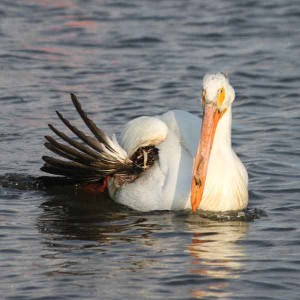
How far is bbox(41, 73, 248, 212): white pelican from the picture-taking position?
787 centimetres

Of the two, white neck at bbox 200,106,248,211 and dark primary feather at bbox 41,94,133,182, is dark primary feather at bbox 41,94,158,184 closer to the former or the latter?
dark primary feather at bbox 41,94,133,182

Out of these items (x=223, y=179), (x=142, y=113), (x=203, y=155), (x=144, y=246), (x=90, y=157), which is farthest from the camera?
(x=142, y=113)

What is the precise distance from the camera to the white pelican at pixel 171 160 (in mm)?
7867

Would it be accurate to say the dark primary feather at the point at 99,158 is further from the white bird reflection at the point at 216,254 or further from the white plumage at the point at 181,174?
the white bird reflection at the point at 216,254

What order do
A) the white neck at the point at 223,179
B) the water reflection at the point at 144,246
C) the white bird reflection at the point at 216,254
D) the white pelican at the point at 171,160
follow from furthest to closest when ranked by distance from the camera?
the white neck at the point at 223,179, the white pelican at the point at 171,160, the water reflection at the point at 144,246, the white bird reflection at the point at 216,254

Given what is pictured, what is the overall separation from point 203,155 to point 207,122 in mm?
253

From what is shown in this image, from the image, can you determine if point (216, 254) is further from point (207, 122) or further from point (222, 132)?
point (222, 132)

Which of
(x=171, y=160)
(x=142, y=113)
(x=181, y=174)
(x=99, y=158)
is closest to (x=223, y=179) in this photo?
(x=181, y=174)

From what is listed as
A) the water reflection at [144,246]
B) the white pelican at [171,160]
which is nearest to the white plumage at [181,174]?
the white pelican at [171,160]

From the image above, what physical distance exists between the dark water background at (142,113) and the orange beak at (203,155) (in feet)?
0.75

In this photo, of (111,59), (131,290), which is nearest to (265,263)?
(131,290)

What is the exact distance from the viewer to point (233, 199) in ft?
26.7

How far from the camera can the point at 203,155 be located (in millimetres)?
7762

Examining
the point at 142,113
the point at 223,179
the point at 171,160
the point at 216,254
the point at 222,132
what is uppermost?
the point at 142,113
